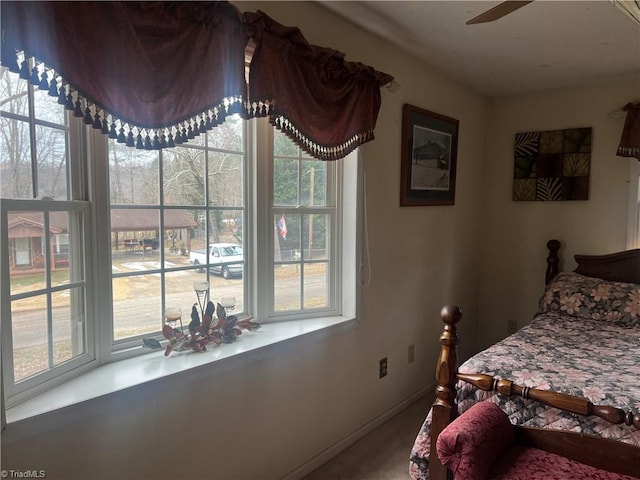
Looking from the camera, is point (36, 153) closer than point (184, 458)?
Yes

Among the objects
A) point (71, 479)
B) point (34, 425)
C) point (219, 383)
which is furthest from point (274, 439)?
point (34, 425)

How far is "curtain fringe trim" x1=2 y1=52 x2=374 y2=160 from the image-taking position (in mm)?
1145

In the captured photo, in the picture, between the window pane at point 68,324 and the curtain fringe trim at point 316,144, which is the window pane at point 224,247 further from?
the window pane at point 68,324

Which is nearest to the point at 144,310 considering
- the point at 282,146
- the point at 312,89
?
the point at 282,146

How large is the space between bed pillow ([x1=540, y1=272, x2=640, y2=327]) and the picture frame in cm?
100

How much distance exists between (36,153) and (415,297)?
92.8 inches

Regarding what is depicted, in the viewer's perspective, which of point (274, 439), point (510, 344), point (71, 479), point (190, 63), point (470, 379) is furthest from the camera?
point (510, 344)

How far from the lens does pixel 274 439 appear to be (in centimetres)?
200

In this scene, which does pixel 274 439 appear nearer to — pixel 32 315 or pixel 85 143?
pixel 32 315

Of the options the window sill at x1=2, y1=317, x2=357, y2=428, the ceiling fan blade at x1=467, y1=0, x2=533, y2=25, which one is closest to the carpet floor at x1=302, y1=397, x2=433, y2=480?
the window sill at x1=2, y1=317, x2=357, y2=428

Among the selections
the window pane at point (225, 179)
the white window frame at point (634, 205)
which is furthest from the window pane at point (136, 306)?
the white window frame at point (634, 205)

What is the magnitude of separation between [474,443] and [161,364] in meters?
1.21

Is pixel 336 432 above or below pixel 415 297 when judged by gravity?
below

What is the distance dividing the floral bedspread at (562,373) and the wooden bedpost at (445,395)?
6 centimetres
